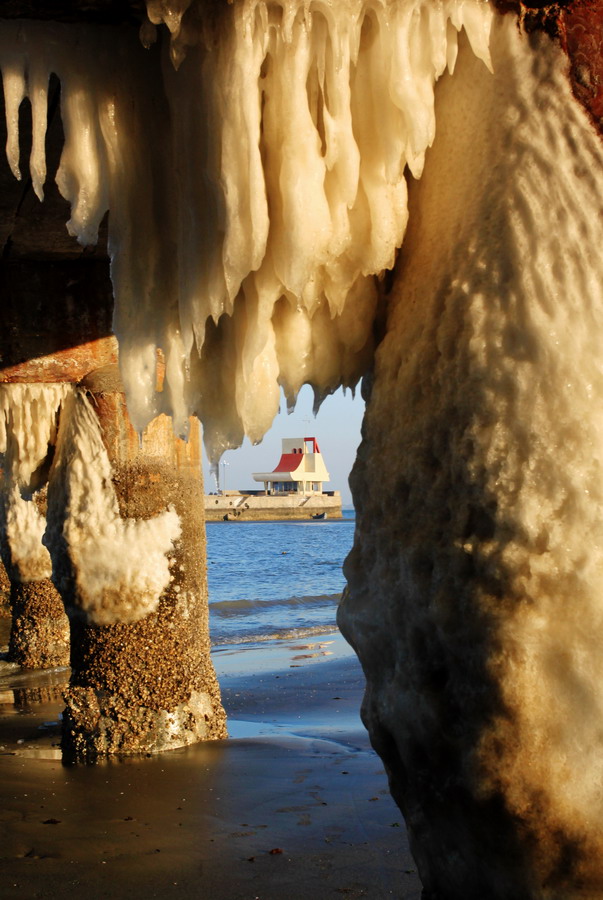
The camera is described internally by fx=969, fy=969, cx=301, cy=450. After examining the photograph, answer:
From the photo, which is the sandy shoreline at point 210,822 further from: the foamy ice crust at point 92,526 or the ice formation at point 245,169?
the ice formation at point 245,169

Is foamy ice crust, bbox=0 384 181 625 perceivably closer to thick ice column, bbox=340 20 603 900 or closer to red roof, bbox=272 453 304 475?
thick ice column, bbox=340 20 603 900

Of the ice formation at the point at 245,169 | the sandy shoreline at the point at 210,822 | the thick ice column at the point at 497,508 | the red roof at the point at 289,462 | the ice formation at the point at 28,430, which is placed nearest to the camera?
the thick ice column at the point at 497,508

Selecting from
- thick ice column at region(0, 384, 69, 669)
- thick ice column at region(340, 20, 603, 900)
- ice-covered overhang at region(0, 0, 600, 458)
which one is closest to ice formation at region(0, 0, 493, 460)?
ice-covered overhang at region(0, 0, 600, 458)

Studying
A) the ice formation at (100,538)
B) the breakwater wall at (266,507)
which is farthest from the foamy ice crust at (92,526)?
the breakwater wall at (266,507)

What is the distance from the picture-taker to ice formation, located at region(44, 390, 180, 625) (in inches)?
258

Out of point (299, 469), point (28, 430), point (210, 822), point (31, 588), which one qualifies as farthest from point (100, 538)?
point (299, 469)

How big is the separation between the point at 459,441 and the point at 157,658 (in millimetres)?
4489

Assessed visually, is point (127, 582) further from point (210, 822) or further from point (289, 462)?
point (289, 462)

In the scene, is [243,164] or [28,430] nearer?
[243,164]

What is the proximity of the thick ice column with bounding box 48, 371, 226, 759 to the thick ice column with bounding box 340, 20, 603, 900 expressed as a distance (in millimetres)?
3954

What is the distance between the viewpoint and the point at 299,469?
83.1 meters

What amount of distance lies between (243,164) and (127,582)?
4.26 meters

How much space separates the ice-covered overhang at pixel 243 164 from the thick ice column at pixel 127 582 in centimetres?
348

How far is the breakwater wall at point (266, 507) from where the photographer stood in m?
78.7
